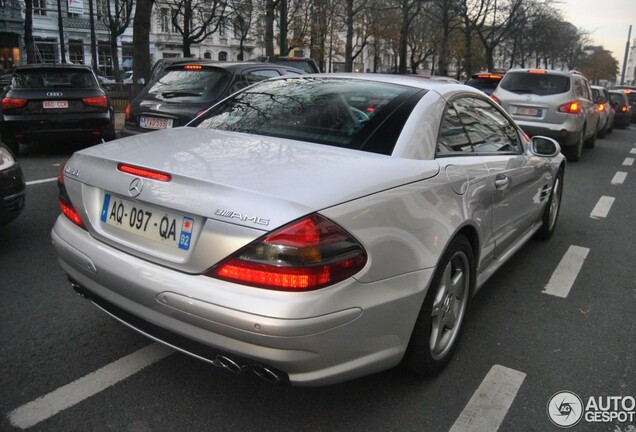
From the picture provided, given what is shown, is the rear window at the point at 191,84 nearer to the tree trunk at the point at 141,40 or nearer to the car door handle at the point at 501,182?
the car door handle at the point at 501,182

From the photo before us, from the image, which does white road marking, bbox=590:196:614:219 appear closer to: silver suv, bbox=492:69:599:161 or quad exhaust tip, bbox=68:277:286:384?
silver suv, bbox=492:69:599:161

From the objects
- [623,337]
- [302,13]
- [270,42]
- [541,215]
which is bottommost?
[623,337]

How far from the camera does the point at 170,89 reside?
6727mm

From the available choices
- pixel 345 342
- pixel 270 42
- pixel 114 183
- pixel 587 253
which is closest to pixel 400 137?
pixel 345 342

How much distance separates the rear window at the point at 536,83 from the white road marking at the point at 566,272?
255 inches

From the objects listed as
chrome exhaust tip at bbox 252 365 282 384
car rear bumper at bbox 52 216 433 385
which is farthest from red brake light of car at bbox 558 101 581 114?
chrome exhaust tip at bbox 252 365 282 384

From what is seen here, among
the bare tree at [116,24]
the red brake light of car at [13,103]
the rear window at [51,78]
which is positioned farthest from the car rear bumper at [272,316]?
the bare tree at [116,24]

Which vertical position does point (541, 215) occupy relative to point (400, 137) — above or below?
below

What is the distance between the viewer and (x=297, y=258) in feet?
6.72

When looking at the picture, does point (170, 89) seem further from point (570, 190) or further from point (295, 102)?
point (570, 190)

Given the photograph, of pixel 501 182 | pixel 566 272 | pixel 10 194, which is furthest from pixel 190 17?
pixel 501 182

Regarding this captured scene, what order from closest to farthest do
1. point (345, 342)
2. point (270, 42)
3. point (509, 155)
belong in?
point (345, 342), point (509, 155), point (270, 42)

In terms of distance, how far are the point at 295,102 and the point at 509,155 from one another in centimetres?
158

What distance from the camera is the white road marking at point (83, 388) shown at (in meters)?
2.47
